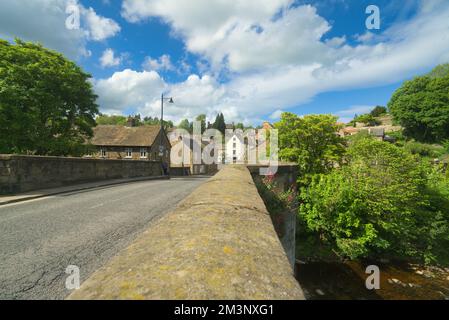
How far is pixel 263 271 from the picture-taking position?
140 cm

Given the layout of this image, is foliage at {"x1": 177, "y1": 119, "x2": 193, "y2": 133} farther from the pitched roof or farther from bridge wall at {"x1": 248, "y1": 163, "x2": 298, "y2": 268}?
bridge wall at {"x1": 248, "y1": 163, "x2": 298, "y2": 268}

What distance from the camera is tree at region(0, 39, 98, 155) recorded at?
1327 cm

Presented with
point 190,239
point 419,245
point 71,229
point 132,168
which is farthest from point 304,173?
point 190,239

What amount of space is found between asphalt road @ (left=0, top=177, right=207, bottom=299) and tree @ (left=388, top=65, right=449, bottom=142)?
52.2 metres

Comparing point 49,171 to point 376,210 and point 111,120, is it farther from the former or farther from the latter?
point 111,120

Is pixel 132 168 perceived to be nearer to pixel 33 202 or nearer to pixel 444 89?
pixel 33 202

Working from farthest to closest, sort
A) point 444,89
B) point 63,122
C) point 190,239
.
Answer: point 444,89 → point 63,122 → point 190,239

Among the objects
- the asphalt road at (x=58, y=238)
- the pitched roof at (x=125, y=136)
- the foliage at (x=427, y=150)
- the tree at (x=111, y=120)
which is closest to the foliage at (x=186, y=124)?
the tree at (x=111, y=120)

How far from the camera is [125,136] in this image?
36.6m

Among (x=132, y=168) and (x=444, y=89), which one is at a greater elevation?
(x=444, y=89)

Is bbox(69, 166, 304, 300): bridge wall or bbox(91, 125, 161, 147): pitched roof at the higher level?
bbox(91, 125, 161, 147): pitched roof

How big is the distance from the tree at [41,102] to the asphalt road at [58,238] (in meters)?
8.28

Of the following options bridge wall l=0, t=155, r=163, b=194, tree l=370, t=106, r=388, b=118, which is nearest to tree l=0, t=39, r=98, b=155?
bridge wall l=0, t=155, r=163, b=194
